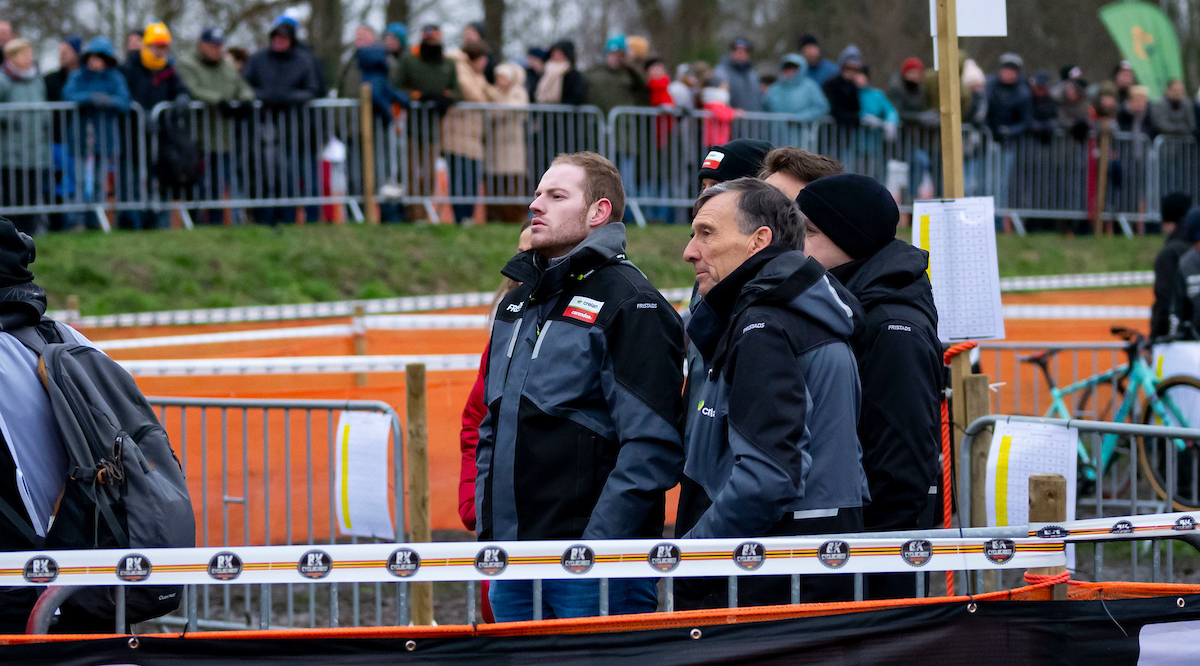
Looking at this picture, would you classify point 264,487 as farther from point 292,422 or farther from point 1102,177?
point 1102,177

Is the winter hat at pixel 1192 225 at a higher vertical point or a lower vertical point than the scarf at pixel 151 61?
lower

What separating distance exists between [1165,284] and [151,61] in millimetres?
8906

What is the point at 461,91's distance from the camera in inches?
505

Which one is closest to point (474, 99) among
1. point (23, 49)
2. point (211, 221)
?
point (211, 221)

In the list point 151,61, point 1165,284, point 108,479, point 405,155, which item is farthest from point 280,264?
point 108,479

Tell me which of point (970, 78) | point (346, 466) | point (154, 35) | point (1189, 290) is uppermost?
point (970, 78)

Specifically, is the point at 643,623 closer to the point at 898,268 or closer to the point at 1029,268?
the point at 898,268

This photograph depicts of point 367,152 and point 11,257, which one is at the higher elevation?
point 367,152

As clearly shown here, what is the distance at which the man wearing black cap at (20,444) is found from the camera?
321cm

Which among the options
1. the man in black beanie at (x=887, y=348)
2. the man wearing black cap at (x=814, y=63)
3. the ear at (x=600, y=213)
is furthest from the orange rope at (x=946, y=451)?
the man wearing black cap at (x=814, y=63)

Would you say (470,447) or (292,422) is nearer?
(470,447)

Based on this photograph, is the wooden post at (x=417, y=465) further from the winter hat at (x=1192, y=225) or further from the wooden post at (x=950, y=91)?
the winter hat at (x=1192, y=225)

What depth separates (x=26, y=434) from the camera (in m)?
3.24

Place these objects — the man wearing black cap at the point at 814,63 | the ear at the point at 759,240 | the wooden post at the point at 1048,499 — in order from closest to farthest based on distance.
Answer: the wooden post at the point at 1048,499 < the ear at the point at 759,240 < the man wearing black cap at the point at 814,63
